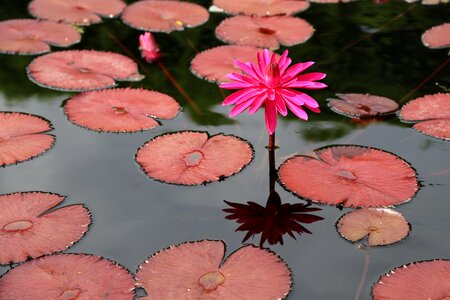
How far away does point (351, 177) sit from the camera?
2049 millimetres

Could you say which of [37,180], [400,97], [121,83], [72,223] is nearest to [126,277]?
[72,223]

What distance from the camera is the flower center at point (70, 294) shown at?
→ 166 cm

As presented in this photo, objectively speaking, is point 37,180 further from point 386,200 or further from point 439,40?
point 439,40

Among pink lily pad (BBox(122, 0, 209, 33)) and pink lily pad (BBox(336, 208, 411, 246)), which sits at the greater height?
pink lily pad (BBox(122, 0, 209, 33))

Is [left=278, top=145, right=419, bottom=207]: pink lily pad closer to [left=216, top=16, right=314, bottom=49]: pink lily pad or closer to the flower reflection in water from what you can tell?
the flower reflection in water

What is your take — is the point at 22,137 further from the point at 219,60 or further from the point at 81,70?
the point at 219,60

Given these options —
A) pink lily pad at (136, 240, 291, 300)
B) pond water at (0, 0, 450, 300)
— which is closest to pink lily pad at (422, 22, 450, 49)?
pond water at (0, 0, 450, 300)

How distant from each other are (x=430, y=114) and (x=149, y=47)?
3.42ft

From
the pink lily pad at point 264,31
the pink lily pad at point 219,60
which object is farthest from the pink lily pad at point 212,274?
the pink lily pad at point 264,31

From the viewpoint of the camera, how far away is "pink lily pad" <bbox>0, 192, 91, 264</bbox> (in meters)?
1.81

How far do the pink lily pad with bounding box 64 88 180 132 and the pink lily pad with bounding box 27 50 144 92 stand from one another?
9cm

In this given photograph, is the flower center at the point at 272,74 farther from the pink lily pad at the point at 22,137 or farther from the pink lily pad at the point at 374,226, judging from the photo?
the pink lily pad at the point at 22,137

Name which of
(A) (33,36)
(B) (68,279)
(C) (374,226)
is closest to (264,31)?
(A) (33,36)

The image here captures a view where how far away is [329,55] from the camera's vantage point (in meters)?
2.80
